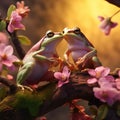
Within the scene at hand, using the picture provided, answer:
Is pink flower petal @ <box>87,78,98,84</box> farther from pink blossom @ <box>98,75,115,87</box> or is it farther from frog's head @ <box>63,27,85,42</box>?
frog's head @ <box>63,27,85,42</box>

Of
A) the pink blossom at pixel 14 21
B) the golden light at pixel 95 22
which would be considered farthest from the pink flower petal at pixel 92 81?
the golden light at pixel 95 22

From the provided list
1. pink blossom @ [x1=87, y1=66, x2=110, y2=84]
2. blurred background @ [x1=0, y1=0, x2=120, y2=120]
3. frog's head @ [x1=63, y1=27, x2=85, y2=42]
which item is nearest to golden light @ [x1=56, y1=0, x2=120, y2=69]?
blurred background @ [x1=0, y1=0, x2=120, y2=120]

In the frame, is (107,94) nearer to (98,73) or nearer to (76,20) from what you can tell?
(98,73)

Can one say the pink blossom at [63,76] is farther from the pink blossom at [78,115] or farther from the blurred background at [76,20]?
the blurred background at [76,20]

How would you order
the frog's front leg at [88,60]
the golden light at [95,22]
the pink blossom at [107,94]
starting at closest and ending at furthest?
1. the pink blossom at [107,94]
2. the frog's front leg at [88,60]
3. the golden light at [95,22]

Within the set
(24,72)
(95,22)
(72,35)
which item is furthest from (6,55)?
(95,22)

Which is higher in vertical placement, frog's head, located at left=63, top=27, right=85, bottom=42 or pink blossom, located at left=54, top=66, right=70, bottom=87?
frog's head, located at left=63, top=27, right=85, bottom=42
